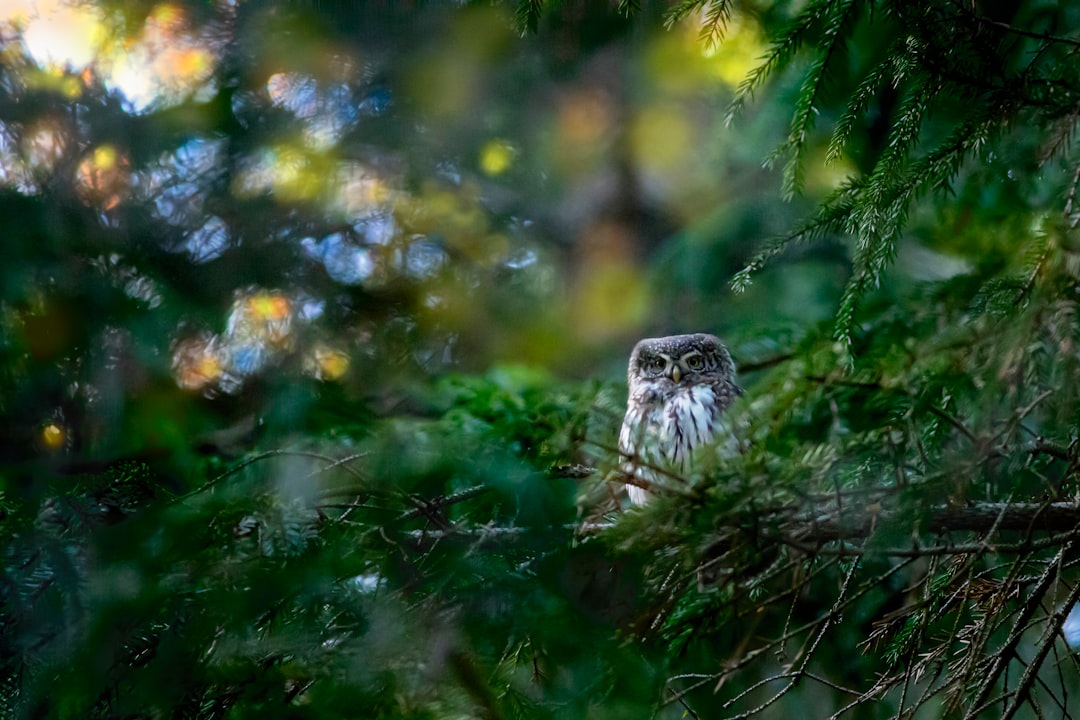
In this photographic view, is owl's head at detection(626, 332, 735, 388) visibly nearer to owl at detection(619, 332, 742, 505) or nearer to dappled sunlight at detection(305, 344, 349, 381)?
owl at detection(619, 332, 742, 505)

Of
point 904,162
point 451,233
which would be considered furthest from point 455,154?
point 904,162

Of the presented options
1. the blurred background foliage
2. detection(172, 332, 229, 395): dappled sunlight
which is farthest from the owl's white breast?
detection(172, 332, 229, 395): dappled sunlight

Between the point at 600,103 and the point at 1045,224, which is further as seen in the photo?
the point at 600,103

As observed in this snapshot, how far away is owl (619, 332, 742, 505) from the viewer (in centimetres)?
303

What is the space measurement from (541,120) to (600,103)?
531mm

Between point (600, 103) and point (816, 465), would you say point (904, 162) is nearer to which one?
point (816, 465)

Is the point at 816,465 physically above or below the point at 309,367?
below

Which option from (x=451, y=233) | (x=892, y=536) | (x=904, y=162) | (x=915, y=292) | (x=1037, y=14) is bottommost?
(x=892, y=536)

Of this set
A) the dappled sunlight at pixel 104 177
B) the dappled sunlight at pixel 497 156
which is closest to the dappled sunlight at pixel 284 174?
the dappled sunlight at pixel 104 177

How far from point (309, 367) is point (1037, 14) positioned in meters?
2.42

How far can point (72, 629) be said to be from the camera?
152 cm

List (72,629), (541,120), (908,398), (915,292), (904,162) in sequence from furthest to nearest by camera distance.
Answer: (541,120)
(915,292)
(904,162)
(72,629)
(908,398)

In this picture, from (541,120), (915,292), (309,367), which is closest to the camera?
(915,292)

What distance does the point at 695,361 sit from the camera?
331 cm
